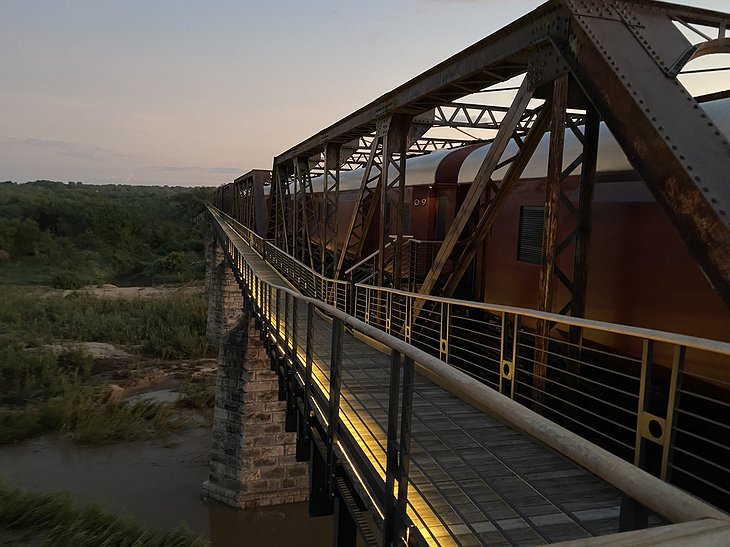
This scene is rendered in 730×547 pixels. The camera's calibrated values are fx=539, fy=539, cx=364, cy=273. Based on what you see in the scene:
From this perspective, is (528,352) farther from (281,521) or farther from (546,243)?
(281,521)

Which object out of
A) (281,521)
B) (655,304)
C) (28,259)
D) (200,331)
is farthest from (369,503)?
(28,259)

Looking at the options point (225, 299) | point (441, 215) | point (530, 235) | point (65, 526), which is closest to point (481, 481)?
point (530, 235)

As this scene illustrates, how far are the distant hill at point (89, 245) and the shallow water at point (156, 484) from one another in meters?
37.0

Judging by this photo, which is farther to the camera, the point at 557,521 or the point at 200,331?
the point at 200,331

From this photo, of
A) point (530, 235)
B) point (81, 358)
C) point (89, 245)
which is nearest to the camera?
point (530, 235)

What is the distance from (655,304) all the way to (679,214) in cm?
188

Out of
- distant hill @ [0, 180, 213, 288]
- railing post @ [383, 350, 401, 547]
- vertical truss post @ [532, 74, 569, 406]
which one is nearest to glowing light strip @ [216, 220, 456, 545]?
railing post @ [383, 350, 401, 547]

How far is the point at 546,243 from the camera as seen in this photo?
5137mm

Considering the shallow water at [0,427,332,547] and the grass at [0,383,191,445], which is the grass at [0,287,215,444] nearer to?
the grass at [0,383,191,445]

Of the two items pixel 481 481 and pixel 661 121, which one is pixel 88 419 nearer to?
pixel 481 481

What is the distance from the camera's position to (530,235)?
7.82 meters

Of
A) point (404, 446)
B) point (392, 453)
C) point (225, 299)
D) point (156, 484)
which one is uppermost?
point (404, 446)

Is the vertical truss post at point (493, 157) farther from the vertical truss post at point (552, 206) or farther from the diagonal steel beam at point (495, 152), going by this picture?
the vertical truss post at point (552, 206)

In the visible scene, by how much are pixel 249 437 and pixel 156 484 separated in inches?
191
